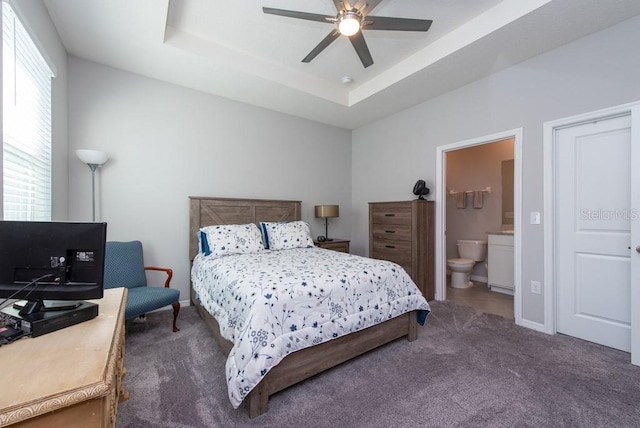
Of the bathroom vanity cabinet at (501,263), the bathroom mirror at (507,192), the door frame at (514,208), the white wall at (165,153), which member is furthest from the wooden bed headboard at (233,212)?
the bathroom mirror at (507,192)

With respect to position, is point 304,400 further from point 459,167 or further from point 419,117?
point 459,167

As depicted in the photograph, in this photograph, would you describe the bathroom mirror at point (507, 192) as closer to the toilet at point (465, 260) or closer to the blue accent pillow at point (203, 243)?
the toilet at point (465, 260)

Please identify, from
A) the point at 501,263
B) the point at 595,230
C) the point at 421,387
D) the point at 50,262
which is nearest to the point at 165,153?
the point at 50,262

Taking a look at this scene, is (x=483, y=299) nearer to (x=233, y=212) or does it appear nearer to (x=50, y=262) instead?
(x=233, y=212)

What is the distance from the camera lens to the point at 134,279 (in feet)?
9.44

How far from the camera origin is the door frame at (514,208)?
2.93 meters

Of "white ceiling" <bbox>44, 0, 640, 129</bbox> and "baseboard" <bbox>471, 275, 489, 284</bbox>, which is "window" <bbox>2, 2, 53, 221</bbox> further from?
"baseboard" <bbox>471, 275, 489, 284</bbox>

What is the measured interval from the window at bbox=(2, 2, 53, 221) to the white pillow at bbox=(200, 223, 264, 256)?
1347mm

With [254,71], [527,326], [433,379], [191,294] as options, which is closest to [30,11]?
[254,71]

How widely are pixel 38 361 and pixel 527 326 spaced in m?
3.68

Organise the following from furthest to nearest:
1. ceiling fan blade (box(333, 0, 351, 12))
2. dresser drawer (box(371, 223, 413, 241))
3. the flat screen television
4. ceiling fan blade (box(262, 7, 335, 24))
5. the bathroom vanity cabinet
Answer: the bathroom vanity cabinet
dresser drawer (box(371, 223, 413, 241))
ceiling fan blade (box(262, 7, 335, 24))
ceiling fan blade (box(333, 0, 351, 12))
the flat screen television

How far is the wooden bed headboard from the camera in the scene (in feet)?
11.4

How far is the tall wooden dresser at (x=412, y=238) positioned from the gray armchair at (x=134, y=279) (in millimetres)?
2713

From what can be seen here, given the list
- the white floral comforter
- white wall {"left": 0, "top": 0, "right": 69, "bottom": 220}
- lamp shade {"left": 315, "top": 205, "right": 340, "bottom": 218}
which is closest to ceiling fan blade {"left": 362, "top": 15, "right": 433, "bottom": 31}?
the white floral comforter
